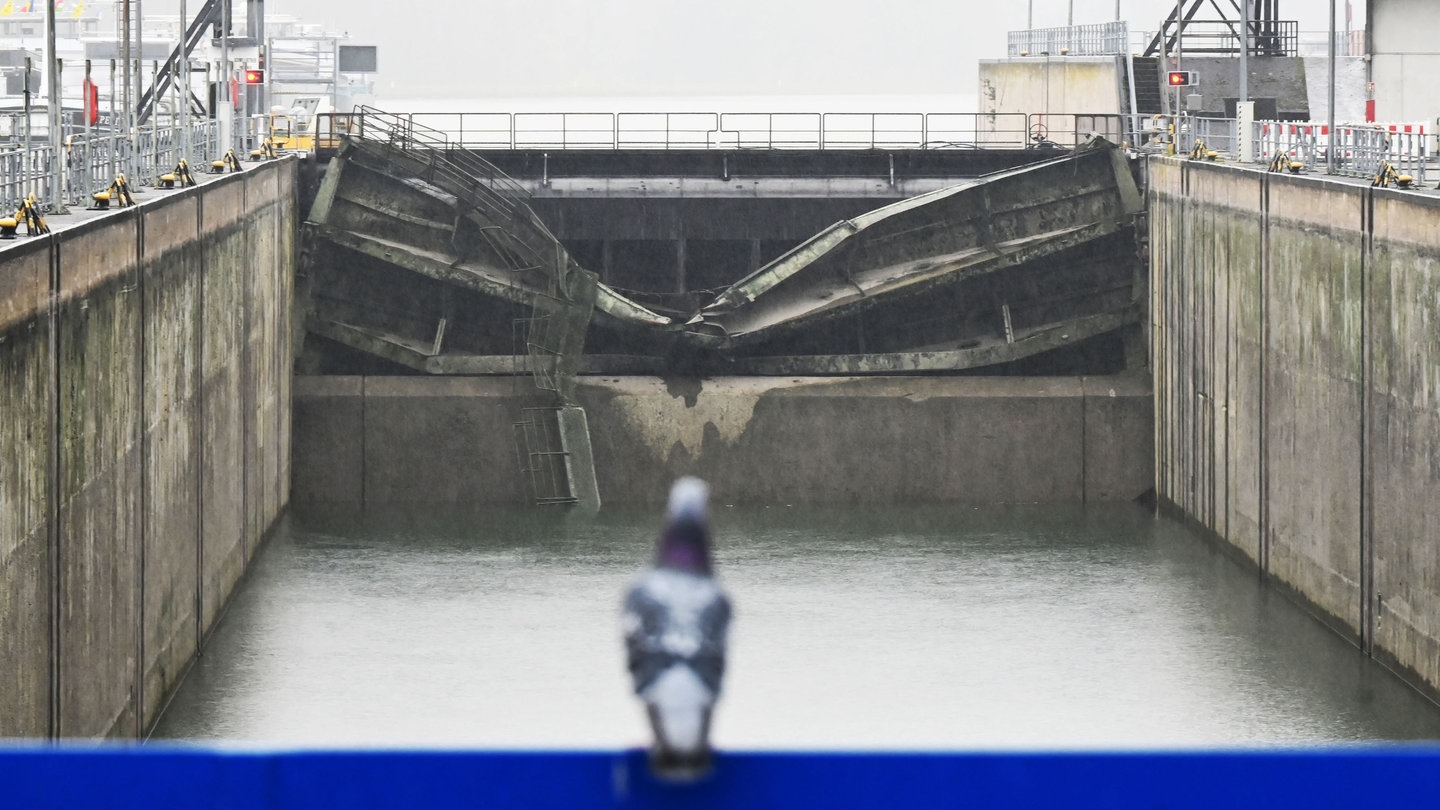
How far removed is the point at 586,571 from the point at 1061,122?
30250mm

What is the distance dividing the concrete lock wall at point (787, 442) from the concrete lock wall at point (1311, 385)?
4.15 ft

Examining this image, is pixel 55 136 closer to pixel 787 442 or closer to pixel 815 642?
pixel 815 642

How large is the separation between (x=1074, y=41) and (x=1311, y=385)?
34.2m

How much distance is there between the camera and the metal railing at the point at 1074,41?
179 ft

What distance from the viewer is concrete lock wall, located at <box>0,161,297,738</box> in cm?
1488

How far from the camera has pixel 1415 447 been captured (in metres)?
21.4

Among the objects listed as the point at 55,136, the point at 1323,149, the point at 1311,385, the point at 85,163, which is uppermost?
the point at 1323,149

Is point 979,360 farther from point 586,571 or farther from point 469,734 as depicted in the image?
point 469,734

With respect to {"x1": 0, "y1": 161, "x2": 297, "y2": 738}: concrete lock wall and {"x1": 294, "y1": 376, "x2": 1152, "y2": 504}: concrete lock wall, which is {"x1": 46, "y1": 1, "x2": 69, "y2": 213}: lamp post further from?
{"x1": 294, "y1": 376, "x2": 1152, "y2": 504}: concrete lock wall

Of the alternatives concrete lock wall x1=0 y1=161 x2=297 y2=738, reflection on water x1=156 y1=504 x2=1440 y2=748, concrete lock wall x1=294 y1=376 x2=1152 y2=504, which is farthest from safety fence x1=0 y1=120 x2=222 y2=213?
reflection on water x1=156 y1=504 x2=1440 y2=748

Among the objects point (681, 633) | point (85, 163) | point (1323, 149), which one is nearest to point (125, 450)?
point (85, 163)

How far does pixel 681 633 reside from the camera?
3.93 m

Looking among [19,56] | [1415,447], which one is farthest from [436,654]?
[19,56]

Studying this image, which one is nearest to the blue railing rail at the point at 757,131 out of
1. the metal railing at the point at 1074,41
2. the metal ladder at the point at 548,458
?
the metal railing at the point at 1074,41
